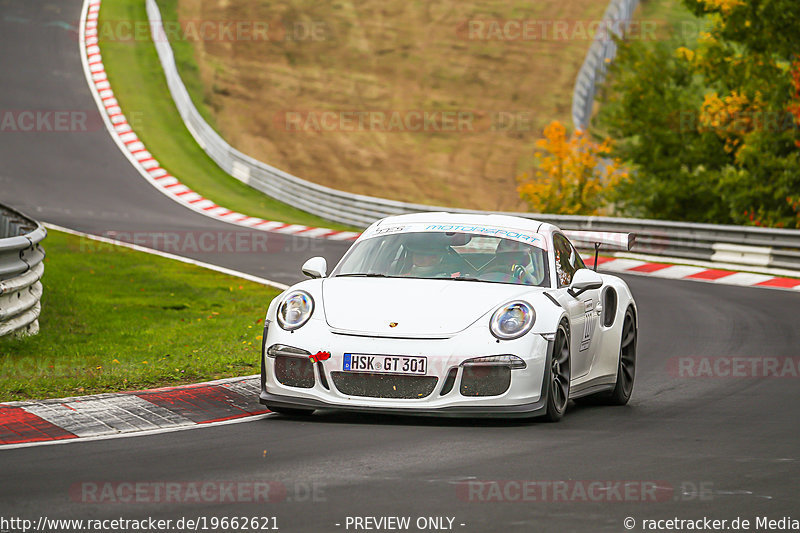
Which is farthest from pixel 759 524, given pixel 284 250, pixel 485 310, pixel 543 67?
pixel 543 67

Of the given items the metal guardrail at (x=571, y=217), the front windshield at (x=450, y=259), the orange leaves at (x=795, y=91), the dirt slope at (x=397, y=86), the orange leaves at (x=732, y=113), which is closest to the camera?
the front windshield at (x=450, y=259)

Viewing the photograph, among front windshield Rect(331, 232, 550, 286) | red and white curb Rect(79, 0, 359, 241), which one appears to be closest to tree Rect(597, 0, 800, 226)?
red and white curb Rect(79, 0, 359, 241)

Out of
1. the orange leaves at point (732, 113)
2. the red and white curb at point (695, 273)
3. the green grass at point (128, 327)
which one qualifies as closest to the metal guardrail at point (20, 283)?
the green grass at point (128, 327)

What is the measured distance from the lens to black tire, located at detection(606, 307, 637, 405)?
384 inches

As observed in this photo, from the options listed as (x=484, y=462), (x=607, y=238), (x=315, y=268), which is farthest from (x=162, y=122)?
(x=484, y=462)

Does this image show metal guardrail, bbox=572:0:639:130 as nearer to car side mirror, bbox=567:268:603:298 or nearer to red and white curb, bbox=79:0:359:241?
red and white curb, bbox=79:0:359:241

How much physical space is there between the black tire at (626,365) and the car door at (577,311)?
47 cm

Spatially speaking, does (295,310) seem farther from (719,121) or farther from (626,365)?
(719,121)

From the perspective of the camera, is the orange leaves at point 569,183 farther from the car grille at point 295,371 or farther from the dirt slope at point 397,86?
the car grille at point 295,371

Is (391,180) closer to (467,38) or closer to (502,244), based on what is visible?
(467,38)

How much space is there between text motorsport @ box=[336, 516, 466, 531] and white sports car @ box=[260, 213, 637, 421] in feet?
7.76

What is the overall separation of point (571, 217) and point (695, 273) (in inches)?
192

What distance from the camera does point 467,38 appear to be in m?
55.0

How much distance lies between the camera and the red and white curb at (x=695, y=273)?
20709 millimetres
